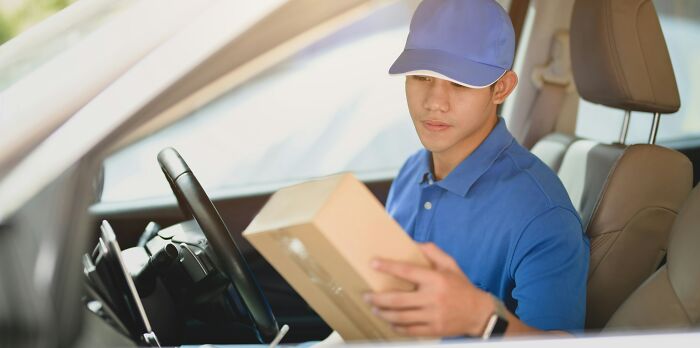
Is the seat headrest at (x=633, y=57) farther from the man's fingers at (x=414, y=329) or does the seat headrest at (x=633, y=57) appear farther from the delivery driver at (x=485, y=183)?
the man's fingers at (x=414, y=329)

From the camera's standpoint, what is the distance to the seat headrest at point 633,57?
199 cm

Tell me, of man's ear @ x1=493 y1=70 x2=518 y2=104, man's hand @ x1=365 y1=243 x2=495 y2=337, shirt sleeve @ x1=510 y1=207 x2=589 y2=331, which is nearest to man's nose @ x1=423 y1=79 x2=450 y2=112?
man's ear @ x1=493 y1=70 x2=518 y2=104

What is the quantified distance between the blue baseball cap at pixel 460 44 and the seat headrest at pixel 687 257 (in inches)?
15.7

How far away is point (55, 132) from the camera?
101cm

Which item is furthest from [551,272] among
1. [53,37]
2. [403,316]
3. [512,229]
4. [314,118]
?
[314,118]

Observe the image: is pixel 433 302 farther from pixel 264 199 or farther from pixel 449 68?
pixel 264 199

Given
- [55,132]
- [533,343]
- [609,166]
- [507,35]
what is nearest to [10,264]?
[55,132]

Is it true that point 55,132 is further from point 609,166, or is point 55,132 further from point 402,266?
point 609,166

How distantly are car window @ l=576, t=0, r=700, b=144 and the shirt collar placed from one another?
1338 mm

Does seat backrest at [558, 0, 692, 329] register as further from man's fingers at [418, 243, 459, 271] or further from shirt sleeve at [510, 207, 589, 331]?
man's fingers at [418, 243, 459, 271]

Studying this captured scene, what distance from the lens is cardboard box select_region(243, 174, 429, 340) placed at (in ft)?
3.22

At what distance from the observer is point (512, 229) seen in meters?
1.61

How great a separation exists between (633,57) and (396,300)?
118cm

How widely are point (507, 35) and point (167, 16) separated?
753mm
